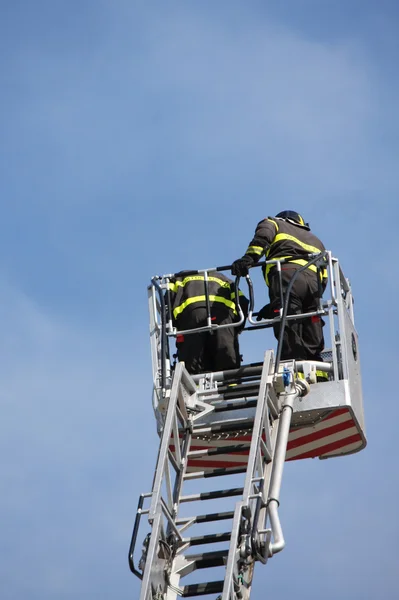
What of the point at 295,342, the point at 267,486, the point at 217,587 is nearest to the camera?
the point at 217,587

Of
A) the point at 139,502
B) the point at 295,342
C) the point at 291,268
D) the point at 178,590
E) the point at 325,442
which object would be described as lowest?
the point at 178,590

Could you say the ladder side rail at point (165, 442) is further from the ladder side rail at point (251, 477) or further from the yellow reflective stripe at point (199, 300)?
the yellow reflective stripe at point (199, 300)

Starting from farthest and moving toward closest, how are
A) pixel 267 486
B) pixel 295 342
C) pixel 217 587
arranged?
1. pixel 295 342
2. pixel 267 486
3. pixel 217 587

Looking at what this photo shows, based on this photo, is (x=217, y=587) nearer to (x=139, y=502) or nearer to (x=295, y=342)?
(x=139, y=502)

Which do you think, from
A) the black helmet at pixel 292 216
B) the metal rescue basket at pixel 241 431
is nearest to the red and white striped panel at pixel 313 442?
the metal rescue basket at pixel 241 431

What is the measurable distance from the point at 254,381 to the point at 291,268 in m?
1.75

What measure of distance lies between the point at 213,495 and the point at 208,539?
497 millimetres

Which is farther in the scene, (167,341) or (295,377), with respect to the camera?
(167,341)

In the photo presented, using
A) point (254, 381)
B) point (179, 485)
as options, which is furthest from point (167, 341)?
point (179, 485)

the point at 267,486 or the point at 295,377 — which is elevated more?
the point at 295,377

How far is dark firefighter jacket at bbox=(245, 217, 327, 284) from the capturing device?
1318 centimetres

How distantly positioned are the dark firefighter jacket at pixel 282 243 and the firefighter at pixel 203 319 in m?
0.59

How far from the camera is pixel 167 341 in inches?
516

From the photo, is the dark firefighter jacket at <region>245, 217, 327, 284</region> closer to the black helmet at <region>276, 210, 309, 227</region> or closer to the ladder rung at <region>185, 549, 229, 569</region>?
the black helmet at <region>276, 210, 309, 227</region>
